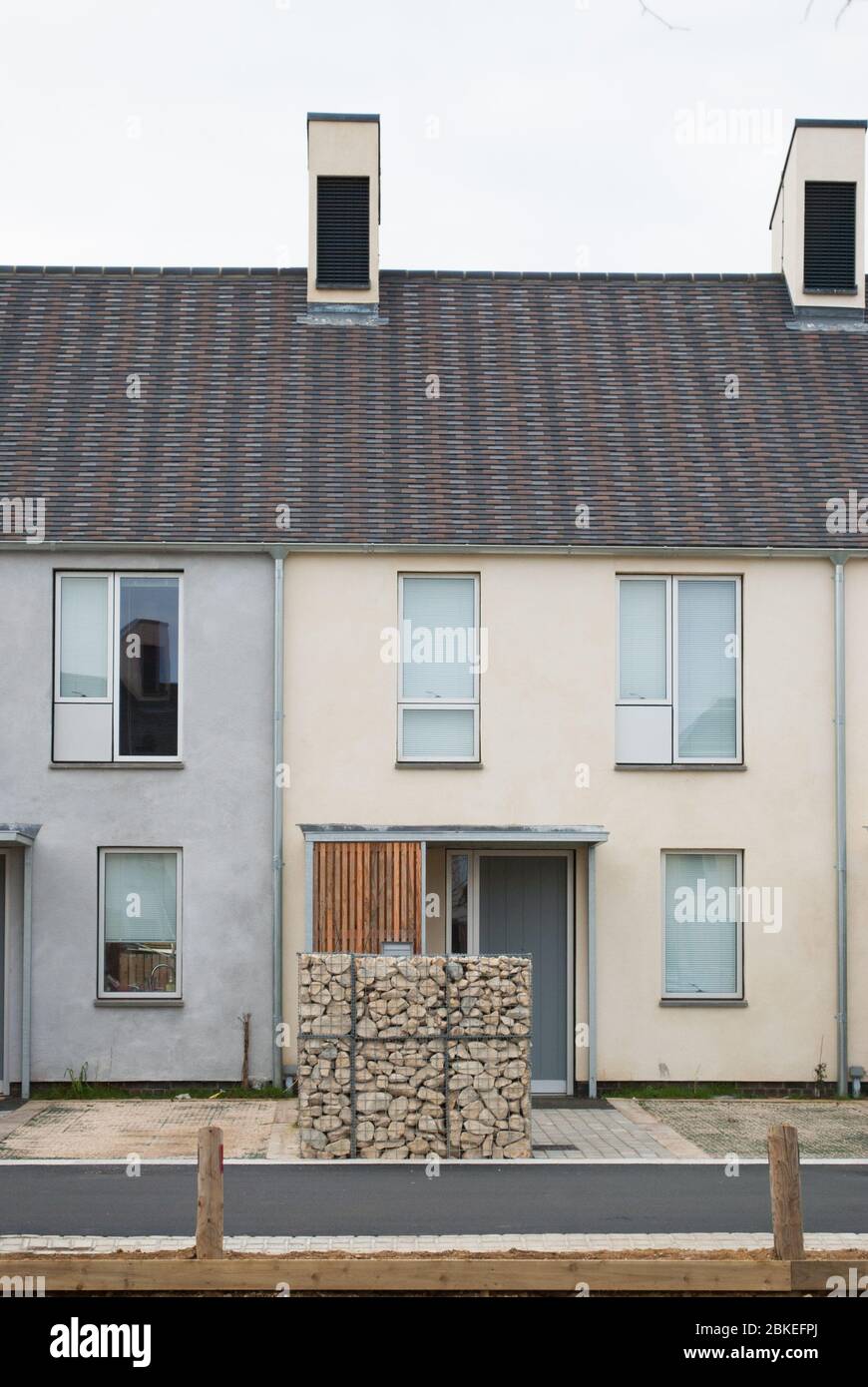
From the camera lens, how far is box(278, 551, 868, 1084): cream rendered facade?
19.0m

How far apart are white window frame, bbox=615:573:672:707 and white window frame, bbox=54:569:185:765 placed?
4.78 metres

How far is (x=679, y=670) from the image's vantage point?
19484 millimetres

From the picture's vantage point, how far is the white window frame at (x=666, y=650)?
19375 mm

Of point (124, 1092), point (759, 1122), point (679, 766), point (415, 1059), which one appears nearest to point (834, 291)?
point (679, 766)

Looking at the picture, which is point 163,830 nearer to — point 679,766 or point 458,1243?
point 679,766

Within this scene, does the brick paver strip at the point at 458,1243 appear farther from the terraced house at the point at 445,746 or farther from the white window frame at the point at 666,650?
the white window frame at the point at 666,650

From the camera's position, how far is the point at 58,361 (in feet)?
71.4

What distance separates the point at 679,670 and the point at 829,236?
736 centimetres

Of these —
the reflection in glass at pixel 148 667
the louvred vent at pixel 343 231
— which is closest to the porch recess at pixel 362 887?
the reflection in glass at pixel 148 667

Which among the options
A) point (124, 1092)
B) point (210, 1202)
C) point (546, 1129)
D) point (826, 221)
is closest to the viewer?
point (210, 1202)

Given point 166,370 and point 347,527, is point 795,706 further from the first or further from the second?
point 166,370

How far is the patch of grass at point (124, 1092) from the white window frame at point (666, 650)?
18.5 ft
